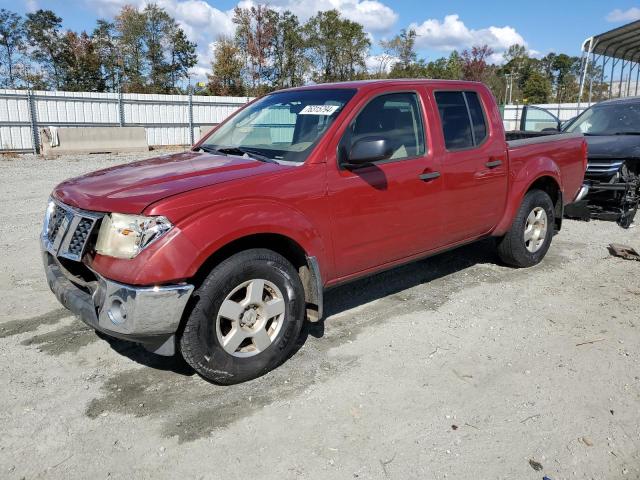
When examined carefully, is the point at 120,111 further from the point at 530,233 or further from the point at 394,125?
the point at 394,125

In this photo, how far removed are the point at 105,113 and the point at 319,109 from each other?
19.8 meters

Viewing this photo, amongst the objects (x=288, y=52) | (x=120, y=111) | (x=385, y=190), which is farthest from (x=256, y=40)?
(x=385, y=190)

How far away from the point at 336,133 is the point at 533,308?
2.40m

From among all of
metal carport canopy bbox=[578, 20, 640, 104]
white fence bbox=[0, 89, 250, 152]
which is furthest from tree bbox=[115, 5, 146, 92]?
metal carport canopy bbox=[578, 20, 640, 104]

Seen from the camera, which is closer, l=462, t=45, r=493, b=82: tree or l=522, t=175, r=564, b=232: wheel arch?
l=522, t=175, r=564, b=232: wheel arch

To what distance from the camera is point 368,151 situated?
3.57 m

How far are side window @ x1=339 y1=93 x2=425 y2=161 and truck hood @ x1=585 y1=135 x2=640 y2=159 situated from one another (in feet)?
16.5

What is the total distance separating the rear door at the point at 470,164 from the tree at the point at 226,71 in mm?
41416

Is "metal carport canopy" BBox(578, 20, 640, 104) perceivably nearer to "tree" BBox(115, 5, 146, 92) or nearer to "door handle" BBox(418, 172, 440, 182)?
"door handle" BBox(418, 172, 440, 182)

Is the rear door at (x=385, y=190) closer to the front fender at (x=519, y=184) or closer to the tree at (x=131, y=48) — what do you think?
the front fender at (x=519, y=184)

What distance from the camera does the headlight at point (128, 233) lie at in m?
2.91

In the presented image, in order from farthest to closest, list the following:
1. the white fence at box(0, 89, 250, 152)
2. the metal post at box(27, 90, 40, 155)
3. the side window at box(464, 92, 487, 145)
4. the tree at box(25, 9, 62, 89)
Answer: the tree at box(25, 9, 62, 89) < the metal post at box(27, 90, 40, 155) < the white fence at box(0, 89, 250, 152) < the side window at box(464, 92, 487, 145)

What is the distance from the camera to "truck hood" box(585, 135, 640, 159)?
7801 millimetres

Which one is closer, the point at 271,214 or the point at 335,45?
the point at 271,214
